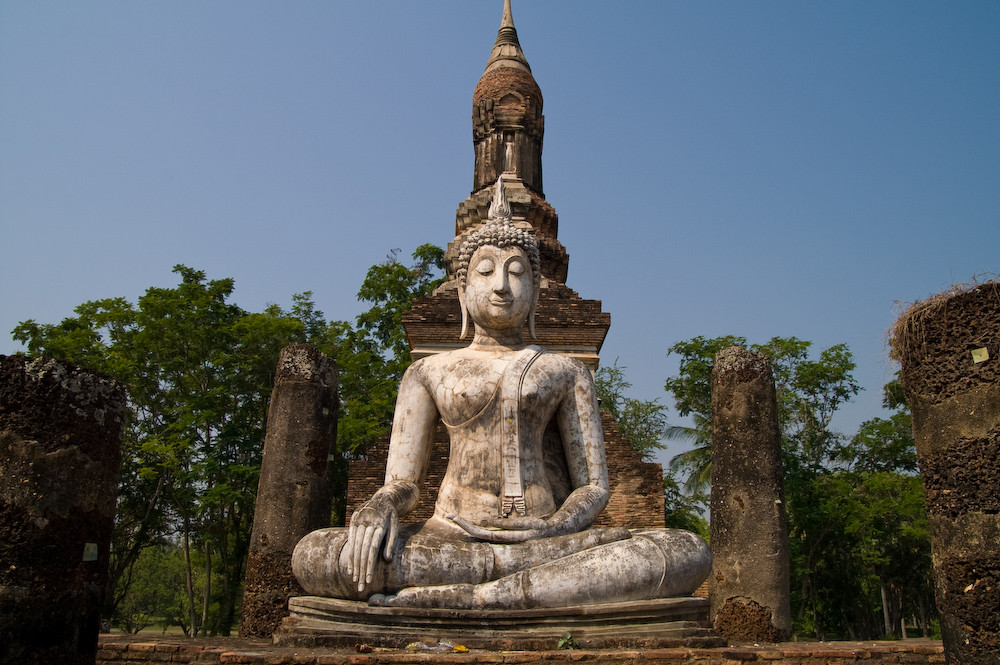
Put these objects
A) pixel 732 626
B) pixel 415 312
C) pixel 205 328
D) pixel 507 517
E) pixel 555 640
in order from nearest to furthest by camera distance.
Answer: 1. pixel 555 640
2. pixel 507 517
3. pixel 732 626
4. pixel 415 312
5. pixel 205 328

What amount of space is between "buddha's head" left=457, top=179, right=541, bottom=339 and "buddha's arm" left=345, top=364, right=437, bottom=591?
2.26ft

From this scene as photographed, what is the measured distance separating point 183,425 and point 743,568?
14.2 metres

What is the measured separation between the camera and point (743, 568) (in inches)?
380

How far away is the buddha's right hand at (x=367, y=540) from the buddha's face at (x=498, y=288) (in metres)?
1.77

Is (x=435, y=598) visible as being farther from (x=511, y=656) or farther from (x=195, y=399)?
(x=195, y=399)

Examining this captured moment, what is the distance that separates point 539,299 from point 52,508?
381 inches

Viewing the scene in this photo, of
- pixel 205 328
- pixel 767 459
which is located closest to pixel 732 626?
pixel 767 459

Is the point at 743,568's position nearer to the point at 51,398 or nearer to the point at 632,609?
the point at 632,609

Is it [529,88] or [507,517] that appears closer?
[507,517]


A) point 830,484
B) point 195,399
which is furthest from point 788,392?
point 195,399

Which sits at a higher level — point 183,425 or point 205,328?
point 205,328

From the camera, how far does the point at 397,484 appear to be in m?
6.20

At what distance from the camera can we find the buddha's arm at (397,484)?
542 centimetres

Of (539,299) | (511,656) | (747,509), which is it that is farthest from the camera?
(539,299)
